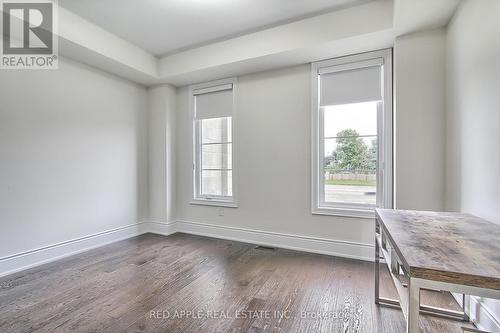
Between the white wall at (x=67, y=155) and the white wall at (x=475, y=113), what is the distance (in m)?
4.04

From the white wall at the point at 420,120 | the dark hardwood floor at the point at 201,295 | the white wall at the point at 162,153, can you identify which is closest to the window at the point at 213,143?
the white wall at the point at 162,153

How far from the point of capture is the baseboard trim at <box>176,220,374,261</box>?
2.92 meters

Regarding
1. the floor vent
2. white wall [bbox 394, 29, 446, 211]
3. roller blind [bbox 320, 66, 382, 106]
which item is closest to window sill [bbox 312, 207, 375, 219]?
white wall [bbox 394, 29, 446, 211]

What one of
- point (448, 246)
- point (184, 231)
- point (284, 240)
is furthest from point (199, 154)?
point (448, 246)

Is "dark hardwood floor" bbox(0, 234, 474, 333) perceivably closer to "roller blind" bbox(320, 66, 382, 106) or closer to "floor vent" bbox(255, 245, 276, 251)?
"floor vent" bbox(255, 245, 276, 251)

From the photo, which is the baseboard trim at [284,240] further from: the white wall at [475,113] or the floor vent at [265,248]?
the white wall at [475,113]

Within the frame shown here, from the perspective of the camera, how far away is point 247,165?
358 cm

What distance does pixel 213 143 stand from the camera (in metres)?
3.97

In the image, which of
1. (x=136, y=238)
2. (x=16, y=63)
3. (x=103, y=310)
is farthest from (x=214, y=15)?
(x=136, y=238)

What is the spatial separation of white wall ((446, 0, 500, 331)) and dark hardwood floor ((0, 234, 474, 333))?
0.86m

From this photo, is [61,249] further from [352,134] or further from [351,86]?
[351,86]

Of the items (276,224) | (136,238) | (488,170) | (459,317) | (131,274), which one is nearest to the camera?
(488,170)

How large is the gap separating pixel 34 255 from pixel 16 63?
2.09 m

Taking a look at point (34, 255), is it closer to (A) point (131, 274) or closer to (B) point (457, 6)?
(A) point (131, 274)
